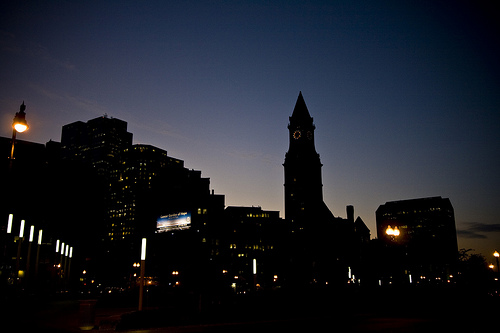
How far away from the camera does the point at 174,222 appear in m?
93.7

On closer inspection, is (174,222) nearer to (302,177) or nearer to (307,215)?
(302,177)

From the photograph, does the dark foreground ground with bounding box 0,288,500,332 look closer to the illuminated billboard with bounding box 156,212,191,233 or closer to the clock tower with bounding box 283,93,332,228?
the illuminated billboard with bounding box 156,212,191,233

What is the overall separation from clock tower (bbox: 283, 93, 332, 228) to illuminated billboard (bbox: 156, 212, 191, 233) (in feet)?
265

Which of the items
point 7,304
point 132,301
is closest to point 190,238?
point 132,301

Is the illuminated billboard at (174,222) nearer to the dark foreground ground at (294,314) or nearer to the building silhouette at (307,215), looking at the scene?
the dark foreground ground at (294,314)

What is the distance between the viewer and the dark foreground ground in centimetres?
2173

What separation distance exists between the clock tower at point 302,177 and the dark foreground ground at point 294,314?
12923cm

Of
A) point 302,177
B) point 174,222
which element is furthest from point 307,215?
point 174,222

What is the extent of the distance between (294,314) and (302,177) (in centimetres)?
14164

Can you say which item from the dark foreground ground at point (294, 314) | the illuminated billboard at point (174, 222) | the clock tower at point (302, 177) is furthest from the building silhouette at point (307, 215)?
the dark foreground ground at point (294, 314)

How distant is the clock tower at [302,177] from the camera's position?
6599 inches

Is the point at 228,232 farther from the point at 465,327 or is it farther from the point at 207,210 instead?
the point at 465,327

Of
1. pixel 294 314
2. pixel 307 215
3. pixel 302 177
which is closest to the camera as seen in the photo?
pixel 294 314

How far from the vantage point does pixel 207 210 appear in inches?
6599
